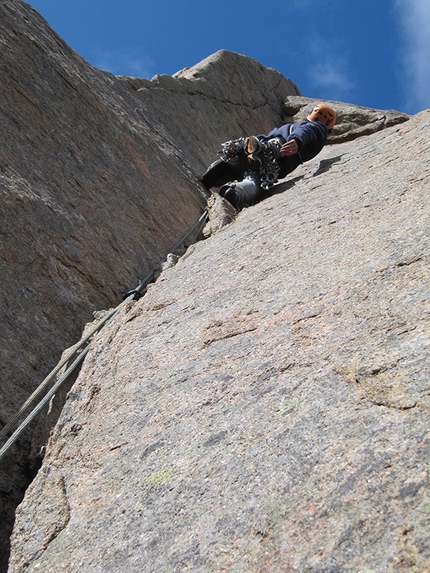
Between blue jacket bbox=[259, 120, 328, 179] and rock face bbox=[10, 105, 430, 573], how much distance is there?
4.10 meters

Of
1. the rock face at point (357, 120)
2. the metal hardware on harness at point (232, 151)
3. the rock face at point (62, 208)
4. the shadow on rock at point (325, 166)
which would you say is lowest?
the rock face at point (357, 120)

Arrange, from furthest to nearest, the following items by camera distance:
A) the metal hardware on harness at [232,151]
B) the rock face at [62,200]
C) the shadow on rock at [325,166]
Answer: the metal hardware on harness at [232,151] → the shadow on rock at [325,166] → the rock face at [62,200]

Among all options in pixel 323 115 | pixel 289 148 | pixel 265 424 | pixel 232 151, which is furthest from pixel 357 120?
pixel 265 424

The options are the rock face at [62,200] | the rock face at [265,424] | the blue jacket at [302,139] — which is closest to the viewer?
the rock face at [265,424]

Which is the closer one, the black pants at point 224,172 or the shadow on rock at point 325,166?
the shadow on rock at point 325,166

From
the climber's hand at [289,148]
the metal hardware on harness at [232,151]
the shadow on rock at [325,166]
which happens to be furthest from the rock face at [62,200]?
the shadow on rock at [325,166]

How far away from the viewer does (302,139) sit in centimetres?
780

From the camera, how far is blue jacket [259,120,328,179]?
7879mm

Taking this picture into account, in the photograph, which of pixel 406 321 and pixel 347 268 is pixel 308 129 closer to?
pixel 347 268

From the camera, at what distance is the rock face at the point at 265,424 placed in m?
1.74

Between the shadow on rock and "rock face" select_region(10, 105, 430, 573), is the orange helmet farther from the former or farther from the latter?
"rock face" select_region(10, 105, 430, 573)

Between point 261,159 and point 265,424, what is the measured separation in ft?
19.5

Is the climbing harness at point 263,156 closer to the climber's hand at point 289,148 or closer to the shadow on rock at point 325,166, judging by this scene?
the climber's hand at point 289,148

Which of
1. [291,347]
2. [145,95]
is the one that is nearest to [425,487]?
[291,347]
